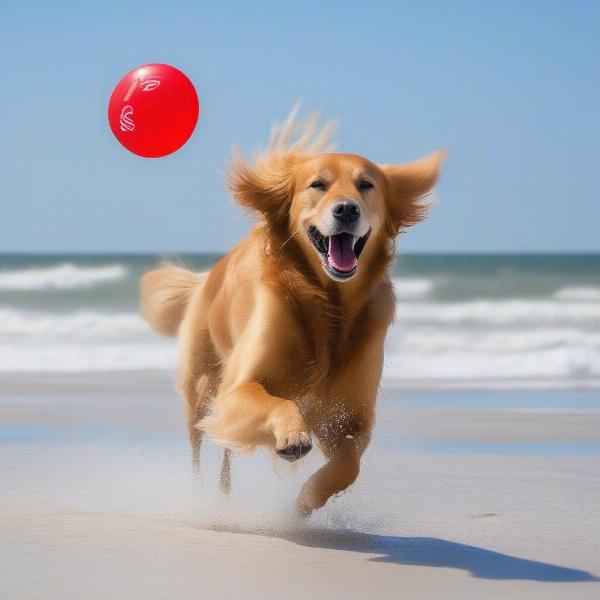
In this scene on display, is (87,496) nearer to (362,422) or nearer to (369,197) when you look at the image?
(362,422)

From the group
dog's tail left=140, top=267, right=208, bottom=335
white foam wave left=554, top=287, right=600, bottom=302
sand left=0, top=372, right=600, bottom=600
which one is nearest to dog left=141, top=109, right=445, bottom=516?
sand left=0, top=372, right=600, bottom=600

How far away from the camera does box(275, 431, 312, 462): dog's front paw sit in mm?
4672

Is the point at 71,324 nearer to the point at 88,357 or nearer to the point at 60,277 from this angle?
the point at 88,357

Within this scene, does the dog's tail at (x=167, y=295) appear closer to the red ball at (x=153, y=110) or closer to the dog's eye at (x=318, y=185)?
the red ball at (x=153, y=110)

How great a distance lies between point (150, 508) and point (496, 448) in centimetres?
272

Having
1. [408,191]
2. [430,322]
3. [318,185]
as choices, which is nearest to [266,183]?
[318,185]

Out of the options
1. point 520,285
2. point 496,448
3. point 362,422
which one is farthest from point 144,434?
point 520,285

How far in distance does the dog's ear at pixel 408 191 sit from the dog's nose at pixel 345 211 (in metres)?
0.45

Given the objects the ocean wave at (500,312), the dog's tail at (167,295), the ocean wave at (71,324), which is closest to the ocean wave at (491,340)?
the ocean wave at (500,312)

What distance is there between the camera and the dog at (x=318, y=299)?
5191 mm

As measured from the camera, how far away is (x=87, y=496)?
5.98 m

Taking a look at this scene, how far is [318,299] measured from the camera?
5.36 m

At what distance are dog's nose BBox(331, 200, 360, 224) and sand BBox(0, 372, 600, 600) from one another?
1312 millimetres

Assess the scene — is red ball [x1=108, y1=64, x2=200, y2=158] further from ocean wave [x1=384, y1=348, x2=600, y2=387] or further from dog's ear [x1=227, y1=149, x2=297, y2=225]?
ocean wave [x1=384, y1=348, x2=600, y2=387]
